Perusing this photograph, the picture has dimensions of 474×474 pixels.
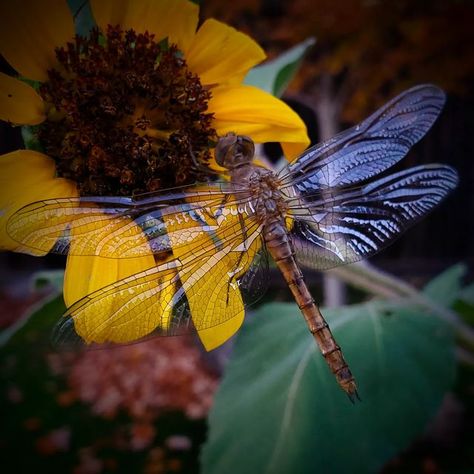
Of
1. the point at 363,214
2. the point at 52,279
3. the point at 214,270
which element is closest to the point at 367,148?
the point at 363,214

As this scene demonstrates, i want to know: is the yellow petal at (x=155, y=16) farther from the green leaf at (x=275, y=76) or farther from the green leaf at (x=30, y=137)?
the green leaf at (x=275, y=76)

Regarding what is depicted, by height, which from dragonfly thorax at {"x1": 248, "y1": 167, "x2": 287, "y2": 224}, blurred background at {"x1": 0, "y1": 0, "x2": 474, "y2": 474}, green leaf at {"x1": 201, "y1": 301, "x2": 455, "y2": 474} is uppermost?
blurred background at {"x1": 0, "y1": 0, "x2": 474, "y2": 474}

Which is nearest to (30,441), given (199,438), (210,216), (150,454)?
(150,454)

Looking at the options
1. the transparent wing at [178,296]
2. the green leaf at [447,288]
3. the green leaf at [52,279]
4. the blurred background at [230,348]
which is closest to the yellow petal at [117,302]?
the transparent wing at [178,296]

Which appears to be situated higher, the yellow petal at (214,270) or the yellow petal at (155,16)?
the yellow petal at (155,16)

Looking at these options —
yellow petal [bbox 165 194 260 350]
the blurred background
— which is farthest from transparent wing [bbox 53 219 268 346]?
the blurred background

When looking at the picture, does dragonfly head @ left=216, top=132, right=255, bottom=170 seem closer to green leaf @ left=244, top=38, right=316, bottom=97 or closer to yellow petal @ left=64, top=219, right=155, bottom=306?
yellow petal @ left=64, top=219, right=155, bottom=306

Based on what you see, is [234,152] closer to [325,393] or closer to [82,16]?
[82,16]

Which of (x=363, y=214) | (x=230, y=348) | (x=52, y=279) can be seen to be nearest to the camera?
(x=363, y=214)
